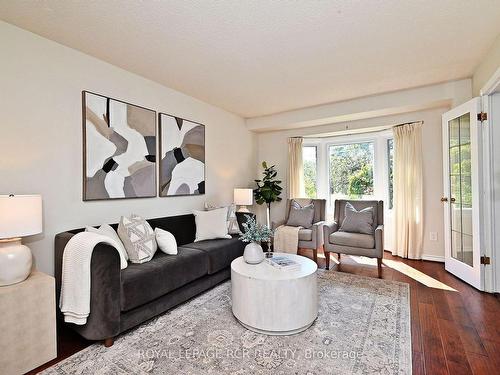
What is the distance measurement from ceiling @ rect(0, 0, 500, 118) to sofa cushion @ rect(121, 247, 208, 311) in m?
2.00

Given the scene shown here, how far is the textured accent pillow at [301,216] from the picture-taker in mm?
4234

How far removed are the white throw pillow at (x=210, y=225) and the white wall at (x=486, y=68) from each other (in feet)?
10.7

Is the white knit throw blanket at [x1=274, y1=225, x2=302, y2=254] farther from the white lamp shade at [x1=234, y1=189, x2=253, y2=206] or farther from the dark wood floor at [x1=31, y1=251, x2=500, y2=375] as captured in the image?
the dark wood floor at [x1=31, y1=251, x2=500, y2=375]

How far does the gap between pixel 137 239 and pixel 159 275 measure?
0.46 metres

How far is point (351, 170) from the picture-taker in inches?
199

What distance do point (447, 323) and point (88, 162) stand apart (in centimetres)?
356

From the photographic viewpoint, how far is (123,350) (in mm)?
1871

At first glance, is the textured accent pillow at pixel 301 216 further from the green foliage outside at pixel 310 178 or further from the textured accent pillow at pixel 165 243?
the textured accent pillow at pixel 165 243

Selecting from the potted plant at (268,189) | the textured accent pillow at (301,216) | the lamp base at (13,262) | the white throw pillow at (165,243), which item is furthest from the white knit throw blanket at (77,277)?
the potted plant at (268,189)

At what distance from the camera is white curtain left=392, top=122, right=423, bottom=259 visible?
4.08m

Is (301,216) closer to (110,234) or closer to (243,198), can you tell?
(243,198)

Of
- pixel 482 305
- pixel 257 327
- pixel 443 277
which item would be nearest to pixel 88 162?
pixel 257 327

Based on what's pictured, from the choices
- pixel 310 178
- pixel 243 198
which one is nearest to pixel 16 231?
pixel 243 198

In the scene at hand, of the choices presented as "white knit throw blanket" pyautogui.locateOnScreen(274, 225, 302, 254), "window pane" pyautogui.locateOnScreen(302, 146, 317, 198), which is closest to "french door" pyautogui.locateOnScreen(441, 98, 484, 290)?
"white knit throw blanket" pyautogui.locateOnScreen(274, 225, 302, 254)
